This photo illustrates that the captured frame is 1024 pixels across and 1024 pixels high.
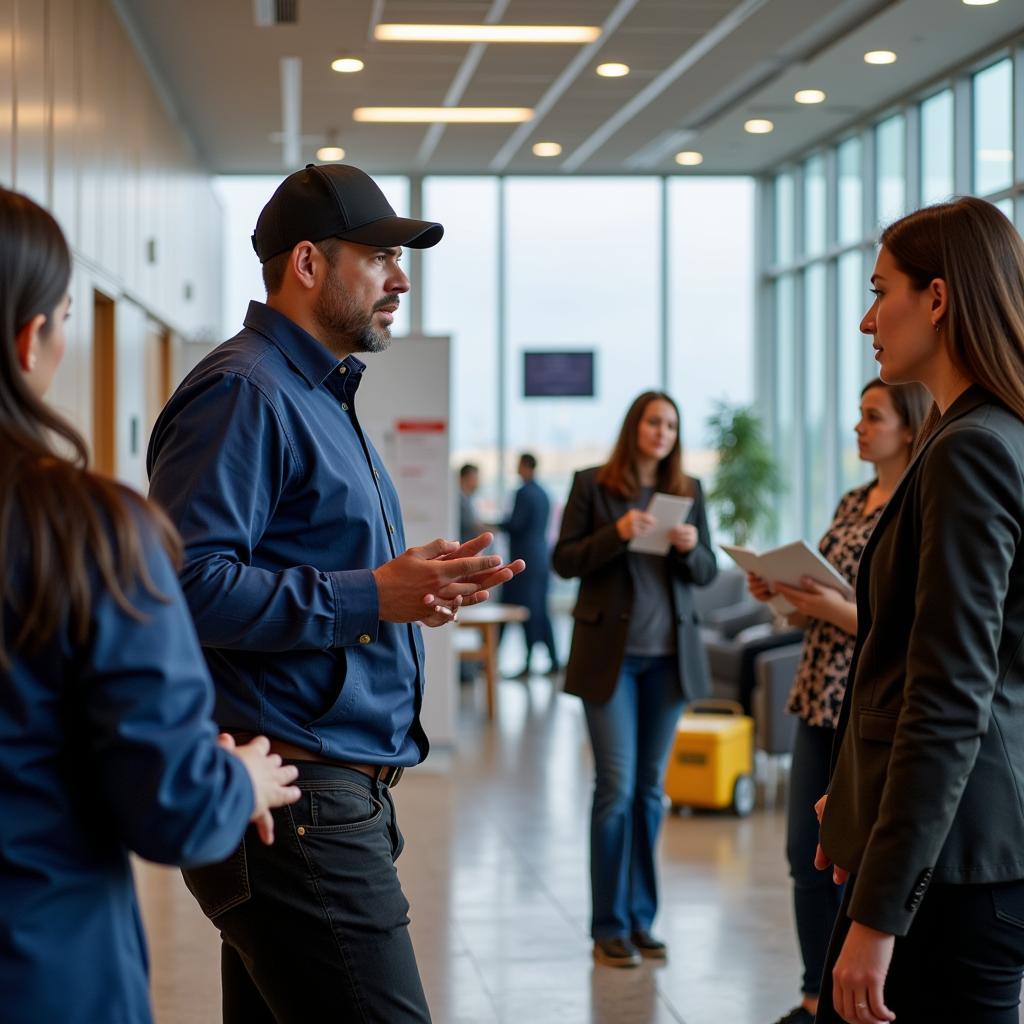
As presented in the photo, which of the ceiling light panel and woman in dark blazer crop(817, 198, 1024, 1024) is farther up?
the ceiling light panel

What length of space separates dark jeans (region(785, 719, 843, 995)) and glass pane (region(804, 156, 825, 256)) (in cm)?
973

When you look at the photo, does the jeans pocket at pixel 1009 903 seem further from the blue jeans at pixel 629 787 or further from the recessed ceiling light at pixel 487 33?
the recessed ceiling light at pixel 487 33

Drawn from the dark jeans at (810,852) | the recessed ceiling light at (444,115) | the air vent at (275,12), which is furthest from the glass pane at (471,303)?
the dark jeans at (810,852)

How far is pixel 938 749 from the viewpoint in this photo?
1686 millimetres

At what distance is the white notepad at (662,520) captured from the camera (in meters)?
4.42

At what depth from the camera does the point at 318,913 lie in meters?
1.92

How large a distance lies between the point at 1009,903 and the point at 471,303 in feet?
42.3

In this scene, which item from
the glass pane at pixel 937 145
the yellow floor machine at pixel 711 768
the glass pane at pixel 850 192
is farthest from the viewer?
the glass pane at pixel 850 192

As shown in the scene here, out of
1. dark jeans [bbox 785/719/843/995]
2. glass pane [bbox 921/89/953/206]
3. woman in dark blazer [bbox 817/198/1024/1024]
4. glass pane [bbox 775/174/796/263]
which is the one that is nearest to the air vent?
glass pane [bbox 921/89/953/206]

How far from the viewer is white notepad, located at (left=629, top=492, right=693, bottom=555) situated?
4422mm

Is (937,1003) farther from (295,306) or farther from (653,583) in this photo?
(653,583)

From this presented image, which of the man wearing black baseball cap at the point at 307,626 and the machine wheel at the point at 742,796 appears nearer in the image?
the man wearing black baseball cap at the point at 307,626

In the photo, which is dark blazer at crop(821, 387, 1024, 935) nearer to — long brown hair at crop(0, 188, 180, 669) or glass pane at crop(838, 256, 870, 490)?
long brown hair at crop(0, 188, 180, 669)

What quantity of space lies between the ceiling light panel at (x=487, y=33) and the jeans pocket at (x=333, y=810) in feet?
24.4
